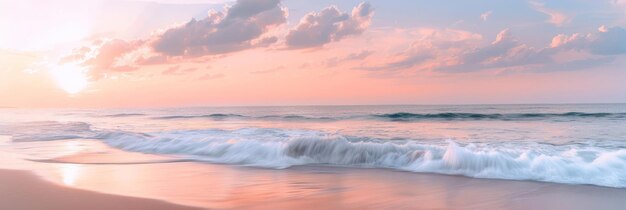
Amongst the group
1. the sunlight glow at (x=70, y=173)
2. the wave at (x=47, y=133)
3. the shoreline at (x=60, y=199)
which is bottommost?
the shoreline at (x=60, y=199)

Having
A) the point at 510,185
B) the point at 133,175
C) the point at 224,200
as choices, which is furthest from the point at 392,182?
the point at 133,175

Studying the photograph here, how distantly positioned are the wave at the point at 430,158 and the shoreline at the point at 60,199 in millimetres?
3623

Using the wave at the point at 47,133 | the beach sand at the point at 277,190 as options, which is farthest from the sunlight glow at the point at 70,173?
the wave at the point at 47,133

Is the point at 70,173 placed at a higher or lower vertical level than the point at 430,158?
lower

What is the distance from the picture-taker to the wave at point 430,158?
24.0 ft

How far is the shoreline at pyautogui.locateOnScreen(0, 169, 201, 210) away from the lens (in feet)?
16.8

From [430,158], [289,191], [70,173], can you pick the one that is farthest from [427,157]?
[70,173]

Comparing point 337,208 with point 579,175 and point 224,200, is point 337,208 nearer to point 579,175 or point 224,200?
point 224,200

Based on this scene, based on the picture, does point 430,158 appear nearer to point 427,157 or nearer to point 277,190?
point 427,157

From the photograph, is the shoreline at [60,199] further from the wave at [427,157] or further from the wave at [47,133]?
the wave at [47,133]

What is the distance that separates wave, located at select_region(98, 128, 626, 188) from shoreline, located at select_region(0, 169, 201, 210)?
362 centimetres

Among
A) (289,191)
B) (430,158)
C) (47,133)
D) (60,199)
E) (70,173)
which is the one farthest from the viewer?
(47,133)

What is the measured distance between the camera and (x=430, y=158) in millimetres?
8578

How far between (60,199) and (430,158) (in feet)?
20.2
